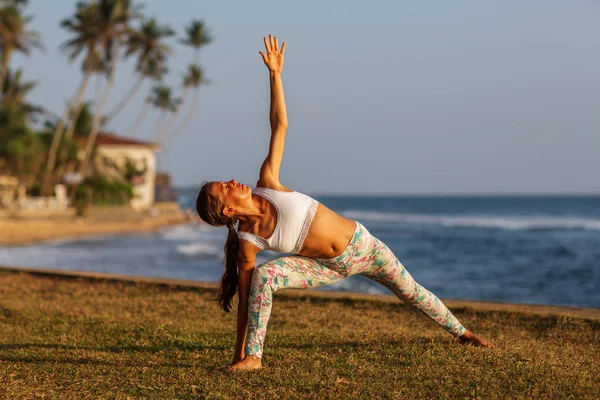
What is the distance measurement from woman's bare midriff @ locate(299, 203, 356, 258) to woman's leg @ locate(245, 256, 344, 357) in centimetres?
12

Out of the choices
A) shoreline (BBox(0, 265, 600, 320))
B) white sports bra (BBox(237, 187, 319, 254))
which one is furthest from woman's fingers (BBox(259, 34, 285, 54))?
shoreline (BBox(0, 265, 600, 320))

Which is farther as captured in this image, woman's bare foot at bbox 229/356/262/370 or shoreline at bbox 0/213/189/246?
shoreline at bbox 0/213/189/246

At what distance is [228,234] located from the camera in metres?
4.16

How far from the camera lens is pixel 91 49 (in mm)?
46281

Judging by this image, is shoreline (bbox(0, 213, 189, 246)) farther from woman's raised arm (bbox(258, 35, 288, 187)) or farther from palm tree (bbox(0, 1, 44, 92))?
woman's raised arm (bbox(258, 35, 288, 187))

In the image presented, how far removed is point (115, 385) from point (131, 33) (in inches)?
1877

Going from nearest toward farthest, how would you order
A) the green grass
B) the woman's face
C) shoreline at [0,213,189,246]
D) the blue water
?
1. the green grass
2. the woman's face
3. the blue water
4. shoreline at [0,213,189,246]

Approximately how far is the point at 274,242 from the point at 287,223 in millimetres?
130

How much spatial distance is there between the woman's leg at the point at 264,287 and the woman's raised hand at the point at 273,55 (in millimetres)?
1140

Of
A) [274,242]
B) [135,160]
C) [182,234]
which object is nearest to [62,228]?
[182,234]

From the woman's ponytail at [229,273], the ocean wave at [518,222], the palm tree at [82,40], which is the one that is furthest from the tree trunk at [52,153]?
the woman's ponytail at [229,273]

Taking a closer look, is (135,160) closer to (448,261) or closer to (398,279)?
(448,261)

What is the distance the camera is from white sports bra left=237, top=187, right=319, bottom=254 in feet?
13.0

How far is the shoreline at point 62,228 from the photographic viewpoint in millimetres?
31266
